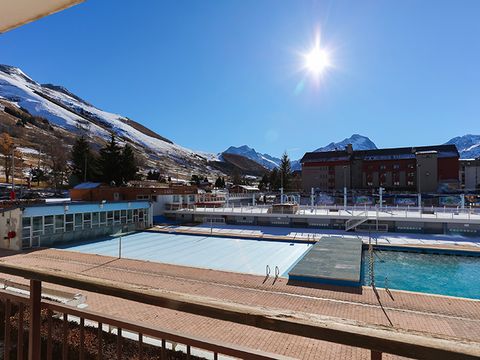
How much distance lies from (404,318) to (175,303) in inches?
368

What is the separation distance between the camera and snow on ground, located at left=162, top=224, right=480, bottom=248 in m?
20.1

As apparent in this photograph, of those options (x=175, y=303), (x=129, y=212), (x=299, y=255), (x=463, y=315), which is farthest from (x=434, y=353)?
(x=129, y=212)

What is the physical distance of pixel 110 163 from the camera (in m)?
37.8

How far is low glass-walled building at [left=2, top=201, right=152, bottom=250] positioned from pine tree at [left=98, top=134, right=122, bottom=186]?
13.5 metres

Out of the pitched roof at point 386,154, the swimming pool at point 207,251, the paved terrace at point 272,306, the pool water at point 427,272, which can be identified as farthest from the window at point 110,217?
the pitched roof at point 386,154

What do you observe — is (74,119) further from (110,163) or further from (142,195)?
(142,195)

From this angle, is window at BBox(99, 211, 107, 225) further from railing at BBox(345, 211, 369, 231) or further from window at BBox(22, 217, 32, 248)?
railing at BBox(345, 211, 369, 231)

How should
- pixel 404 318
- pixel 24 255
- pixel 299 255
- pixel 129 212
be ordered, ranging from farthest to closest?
pixel 129 212 < pixel 299 255 < pixel 24 255 < pixel 404 318

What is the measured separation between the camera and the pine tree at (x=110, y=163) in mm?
37750

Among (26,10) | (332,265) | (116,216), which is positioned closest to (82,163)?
(116,216)

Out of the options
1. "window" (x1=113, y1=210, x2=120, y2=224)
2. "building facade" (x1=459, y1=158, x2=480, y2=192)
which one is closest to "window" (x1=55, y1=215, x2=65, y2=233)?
"window" (x1=113, y1=210, x2=120, y2=224)

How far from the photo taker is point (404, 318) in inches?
337

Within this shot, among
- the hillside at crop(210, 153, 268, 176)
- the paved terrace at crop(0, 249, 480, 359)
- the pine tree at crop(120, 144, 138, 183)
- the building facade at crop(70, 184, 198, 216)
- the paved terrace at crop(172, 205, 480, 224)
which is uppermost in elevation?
the hillside at crop(210, 153, 268, 176)

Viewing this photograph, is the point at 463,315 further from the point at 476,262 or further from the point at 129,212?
the point at 129,212
